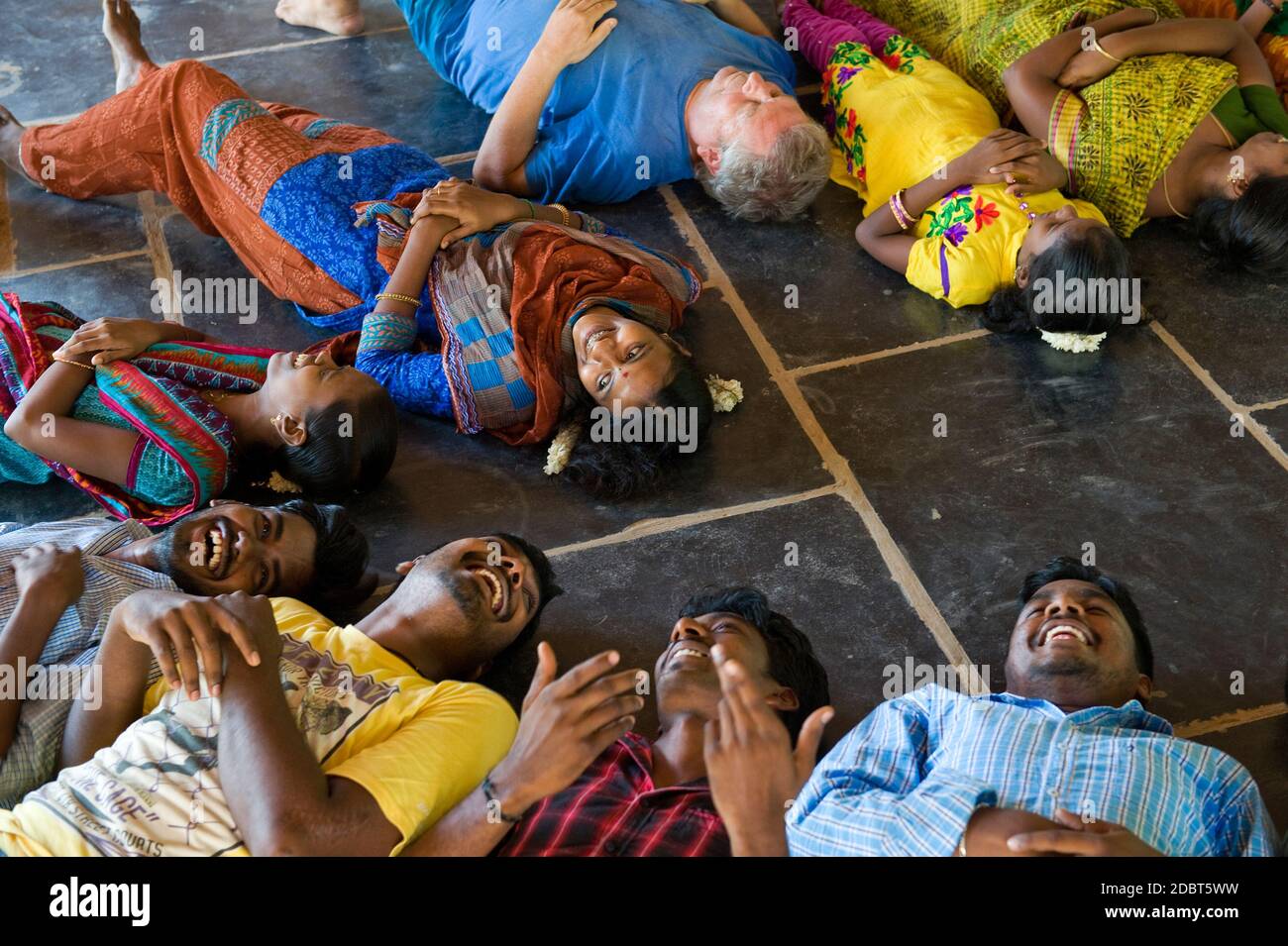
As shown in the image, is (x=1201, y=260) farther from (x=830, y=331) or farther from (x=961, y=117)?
(x=830, y=331)

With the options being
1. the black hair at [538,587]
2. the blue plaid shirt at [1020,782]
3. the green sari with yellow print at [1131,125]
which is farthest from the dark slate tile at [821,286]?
the blue plaid shirt at [1020,782]

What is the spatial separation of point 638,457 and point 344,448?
2.30 ft

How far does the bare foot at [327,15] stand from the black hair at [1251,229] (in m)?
3.10

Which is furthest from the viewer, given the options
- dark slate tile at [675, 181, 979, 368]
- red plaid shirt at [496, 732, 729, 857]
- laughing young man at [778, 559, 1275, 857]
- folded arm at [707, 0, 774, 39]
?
folded arm at [707, 0, 774, 39]

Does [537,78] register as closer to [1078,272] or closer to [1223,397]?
[1078,272]

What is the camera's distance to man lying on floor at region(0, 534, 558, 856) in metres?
2.09

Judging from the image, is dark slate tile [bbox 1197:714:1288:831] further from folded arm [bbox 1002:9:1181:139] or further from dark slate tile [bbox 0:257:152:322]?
dark slate tile [bbox 0:257:152:322]

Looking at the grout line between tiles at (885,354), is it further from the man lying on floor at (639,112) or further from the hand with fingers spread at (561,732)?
the hand with fingers spread at (561,732)

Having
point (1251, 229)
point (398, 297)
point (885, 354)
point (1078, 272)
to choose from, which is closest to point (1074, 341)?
point (1078, 272)

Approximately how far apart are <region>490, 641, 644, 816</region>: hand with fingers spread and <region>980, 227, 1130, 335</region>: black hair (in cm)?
189

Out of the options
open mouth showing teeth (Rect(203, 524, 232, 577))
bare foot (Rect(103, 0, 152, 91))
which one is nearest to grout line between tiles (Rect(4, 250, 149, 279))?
bare foot (Rect(103, 0, 152, 91))

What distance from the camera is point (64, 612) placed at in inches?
98.6

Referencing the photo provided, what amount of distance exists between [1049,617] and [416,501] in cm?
153

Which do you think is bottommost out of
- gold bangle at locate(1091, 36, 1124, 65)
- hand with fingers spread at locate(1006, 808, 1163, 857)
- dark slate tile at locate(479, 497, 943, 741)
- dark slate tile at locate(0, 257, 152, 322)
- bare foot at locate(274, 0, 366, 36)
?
dark slate tile at locate(479, 497, 943, 741)
